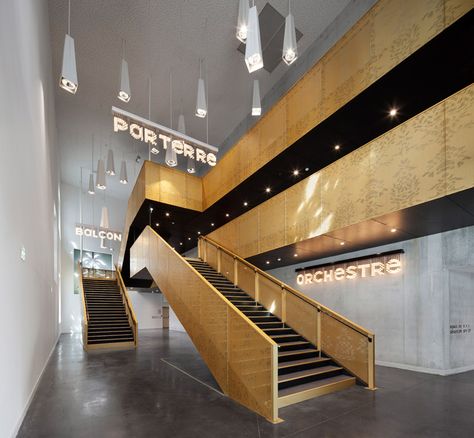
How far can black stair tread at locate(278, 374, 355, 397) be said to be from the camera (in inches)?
200

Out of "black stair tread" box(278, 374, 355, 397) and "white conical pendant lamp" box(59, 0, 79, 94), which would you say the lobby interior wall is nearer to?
"black stair tread" box(278, 374, 355, 397)

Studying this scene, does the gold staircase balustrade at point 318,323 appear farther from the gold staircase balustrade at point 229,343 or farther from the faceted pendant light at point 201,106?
the faceted pendant light at point 201,106

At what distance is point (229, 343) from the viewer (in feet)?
17.2

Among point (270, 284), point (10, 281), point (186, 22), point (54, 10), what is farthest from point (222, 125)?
point (10, 281)

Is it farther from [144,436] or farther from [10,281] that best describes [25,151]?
[144,436]

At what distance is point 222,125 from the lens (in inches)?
512

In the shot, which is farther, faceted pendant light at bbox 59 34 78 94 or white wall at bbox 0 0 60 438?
faceted pendant light at bbox 59 34 78 94

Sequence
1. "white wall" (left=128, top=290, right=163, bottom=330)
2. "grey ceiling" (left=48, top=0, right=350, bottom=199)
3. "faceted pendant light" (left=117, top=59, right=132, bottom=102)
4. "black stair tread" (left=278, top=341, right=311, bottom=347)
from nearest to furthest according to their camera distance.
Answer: "faceted pendant light" (left=117, top=59, right=132, bottom=102)
"black stair tread" (left=278, top=341, right=311, bottom=347)
"grey ceiling" (left=48, top=0, right=350, bottom=199)
"white wall" (left=128, top=290, right=163, bottom=330)

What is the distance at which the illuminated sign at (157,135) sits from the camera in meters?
7.43

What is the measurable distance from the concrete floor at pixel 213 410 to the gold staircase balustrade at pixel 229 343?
0.27 meters

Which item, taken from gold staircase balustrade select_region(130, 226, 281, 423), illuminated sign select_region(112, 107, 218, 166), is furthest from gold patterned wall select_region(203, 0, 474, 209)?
gold staircase balustrade select_region(130, 226, 281, 423)

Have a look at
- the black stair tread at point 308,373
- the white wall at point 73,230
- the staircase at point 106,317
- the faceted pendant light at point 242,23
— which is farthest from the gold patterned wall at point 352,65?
the white wall at point 73,230

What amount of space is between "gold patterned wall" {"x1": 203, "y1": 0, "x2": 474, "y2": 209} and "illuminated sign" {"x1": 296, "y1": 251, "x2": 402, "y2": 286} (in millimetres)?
3928

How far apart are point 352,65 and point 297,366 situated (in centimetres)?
640
